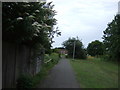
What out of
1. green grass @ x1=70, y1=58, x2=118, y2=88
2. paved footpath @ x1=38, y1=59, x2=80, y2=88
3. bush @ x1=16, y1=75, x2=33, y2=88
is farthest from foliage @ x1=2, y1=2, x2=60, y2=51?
green grass @ x1=70, y1=58, x2=118, y2=88

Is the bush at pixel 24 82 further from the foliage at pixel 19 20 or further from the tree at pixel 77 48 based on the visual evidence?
the tree at pixel 77 48

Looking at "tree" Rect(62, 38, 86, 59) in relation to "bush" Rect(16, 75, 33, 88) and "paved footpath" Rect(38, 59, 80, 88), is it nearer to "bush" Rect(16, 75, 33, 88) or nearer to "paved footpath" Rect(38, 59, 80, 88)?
"paved footpath" Rect(38, 59, 80, 88)

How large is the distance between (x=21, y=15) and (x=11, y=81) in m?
2.76

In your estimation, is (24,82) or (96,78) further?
(96,78)

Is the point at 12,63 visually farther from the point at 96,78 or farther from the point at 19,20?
the point at 96,78

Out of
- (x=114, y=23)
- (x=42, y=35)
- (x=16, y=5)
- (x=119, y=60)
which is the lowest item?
(x=119, y=60)

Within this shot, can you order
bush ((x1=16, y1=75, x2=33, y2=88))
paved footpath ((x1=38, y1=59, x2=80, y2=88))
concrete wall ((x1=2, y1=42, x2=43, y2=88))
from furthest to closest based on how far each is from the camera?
1. paved footpath ((x1=38, y1=59, x2=80, y2=88))
2. bush ((x1=16, y1=75, x2=33, y2=88))
3. concrete wall ((x1=2, y1=42, x2=43, y2=88))

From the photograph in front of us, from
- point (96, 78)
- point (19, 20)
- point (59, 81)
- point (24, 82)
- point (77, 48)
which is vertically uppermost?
point (19, 20)

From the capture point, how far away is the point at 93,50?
11675cm

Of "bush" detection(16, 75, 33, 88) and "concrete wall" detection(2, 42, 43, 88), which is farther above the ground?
"concrete wall" detection(2, 42, 43, 88)

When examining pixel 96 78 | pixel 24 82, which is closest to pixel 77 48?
pixel 96 78

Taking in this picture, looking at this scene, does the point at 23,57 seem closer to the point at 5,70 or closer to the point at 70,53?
the point at 5,70

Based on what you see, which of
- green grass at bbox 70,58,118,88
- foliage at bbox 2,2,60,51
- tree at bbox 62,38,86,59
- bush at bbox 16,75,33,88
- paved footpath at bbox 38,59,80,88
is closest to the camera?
foliage at bbox 2,2,60,51

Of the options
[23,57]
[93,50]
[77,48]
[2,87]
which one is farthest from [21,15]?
[93,50]
